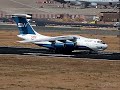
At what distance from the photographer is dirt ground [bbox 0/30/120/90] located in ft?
127

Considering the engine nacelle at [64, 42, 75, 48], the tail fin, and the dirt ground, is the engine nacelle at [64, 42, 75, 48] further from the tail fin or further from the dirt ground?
the dirt ground

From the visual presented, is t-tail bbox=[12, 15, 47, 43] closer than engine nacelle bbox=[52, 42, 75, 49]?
No

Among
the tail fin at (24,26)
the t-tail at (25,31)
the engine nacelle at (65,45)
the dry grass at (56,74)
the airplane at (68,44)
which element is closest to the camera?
the dry grass at (56,74)

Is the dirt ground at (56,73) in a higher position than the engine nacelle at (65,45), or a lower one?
higher

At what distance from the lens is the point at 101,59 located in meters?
60.6

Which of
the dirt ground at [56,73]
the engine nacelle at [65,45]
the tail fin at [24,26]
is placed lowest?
the engine nacelle at [65,45]

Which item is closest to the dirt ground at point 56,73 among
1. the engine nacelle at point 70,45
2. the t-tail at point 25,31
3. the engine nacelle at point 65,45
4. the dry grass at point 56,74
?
the dry grass at point 56,74

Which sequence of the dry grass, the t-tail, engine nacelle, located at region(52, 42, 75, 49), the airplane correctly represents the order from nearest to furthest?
the dry grass < engine nacelle, located at region(52, 42, 75, 49) < the airplane < the t-tail

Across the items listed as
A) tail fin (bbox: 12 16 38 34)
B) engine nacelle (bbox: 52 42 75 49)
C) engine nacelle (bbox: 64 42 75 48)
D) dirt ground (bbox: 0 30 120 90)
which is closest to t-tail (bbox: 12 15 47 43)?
tail fin (bbox: 12 16 38 34)

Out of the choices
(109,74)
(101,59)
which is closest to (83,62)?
(101,59)

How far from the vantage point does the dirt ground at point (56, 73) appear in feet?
127

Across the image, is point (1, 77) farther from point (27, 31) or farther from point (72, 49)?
point (27, 31)

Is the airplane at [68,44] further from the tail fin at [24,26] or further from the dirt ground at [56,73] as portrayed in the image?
the dirt ground at [56,73]

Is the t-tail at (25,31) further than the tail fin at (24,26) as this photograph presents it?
No
